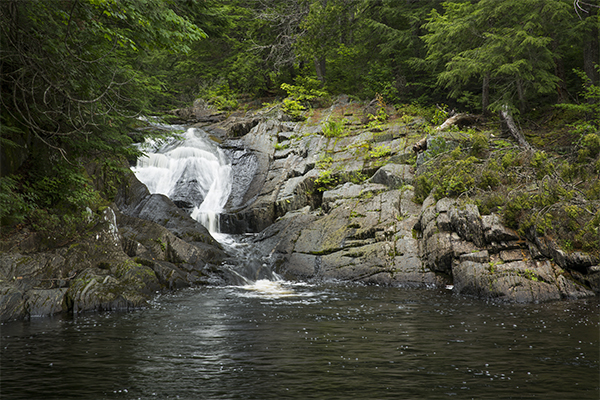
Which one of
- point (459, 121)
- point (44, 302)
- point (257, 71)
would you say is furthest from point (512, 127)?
point (257, 71)

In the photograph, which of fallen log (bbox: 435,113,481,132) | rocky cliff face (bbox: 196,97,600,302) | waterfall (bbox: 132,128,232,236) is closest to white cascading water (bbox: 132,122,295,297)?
waterfall (bbox: 132,128,232,236)

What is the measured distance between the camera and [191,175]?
19891mm

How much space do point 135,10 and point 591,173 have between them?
12422 millimetres

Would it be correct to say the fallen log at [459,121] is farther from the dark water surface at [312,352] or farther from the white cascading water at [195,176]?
the white cascading water at [195,176]

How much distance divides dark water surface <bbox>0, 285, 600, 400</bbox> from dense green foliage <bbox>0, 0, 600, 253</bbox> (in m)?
3.49

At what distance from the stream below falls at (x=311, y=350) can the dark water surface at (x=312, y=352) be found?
0.07ft

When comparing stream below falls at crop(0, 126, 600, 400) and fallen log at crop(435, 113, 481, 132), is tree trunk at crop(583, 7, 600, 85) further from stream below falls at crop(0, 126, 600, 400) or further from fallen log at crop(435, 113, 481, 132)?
stream below falls at crop(0, 126, 600, 400)

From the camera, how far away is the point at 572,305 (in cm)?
859

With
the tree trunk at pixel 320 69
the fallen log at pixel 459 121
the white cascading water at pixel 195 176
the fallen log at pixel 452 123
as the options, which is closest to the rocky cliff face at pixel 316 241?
the fallen log at pixel 452 123

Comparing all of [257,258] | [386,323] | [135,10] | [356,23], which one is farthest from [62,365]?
[356,23]

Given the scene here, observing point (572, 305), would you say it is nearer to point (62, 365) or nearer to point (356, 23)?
point (62, 365)

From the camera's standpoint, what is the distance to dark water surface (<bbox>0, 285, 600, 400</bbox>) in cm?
471

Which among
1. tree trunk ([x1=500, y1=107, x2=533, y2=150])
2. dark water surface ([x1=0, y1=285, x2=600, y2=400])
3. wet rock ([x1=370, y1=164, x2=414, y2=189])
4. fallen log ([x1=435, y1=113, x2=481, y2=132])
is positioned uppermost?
fallen log ([x1=435, y1=113, x2=481, y2=132])

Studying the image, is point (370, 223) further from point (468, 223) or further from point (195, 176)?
point (195, 176)
